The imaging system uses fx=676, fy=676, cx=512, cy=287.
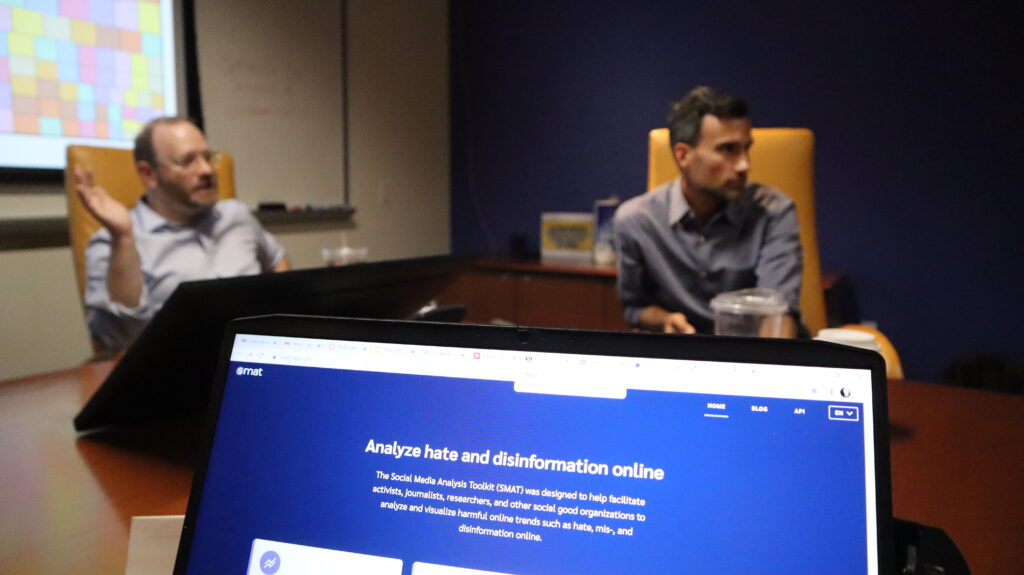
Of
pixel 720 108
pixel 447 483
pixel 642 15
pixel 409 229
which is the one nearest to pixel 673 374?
pixel 447 483

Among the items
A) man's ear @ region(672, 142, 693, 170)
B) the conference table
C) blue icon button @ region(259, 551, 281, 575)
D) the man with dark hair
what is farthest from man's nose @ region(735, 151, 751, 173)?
blue icon button @ region(259, 551, 281, 575)

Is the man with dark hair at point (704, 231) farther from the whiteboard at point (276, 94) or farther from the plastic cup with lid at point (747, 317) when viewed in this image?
the whiteboard at point (276, 94)

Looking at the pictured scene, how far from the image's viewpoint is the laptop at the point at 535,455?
412mm

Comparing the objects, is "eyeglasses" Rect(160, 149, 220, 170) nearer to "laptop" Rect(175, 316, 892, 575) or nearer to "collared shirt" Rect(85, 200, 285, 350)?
"collared shirt" Rect(85, 200, 285, 350)

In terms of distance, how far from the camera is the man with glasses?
5.64ft

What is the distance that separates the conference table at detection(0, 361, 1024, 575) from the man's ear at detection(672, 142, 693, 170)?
0.93 m

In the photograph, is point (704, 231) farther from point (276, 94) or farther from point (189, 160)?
point (276, 94)

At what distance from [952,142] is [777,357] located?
Result: 8.48 feet

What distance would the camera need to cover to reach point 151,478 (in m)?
0.72

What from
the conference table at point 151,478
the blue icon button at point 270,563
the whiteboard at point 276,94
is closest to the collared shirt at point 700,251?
the conference table at point 151,478

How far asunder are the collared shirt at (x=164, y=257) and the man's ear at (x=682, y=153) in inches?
48.8

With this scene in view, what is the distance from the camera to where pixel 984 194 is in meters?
2.46

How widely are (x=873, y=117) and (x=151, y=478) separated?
273cm

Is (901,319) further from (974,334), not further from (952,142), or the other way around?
(952,142)
